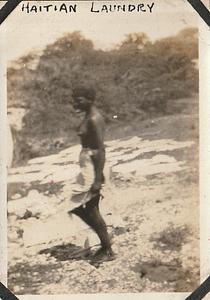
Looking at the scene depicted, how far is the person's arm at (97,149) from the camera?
517 mm

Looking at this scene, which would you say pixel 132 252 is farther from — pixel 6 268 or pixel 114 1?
pixel 114 1

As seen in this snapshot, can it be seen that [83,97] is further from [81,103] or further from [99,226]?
[99,226]

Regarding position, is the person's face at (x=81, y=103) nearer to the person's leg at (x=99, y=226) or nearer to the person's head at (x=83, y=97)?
the person's head at (x=83, y=97)

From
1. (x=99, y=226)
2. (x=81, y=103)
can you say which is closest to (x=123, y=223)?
(x=99, y=226)

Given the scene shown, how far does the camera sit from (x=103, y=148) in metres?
0.52

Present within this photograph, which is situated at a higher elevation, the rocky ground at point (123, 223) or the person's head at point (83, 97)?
the person's head at point (83, 97)

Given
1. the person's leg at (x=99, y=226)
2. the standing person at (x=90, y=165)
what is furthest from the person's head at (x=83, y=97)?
the person's leg at (x=99, y=226)

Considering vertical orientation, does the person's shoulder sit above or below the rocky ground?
above

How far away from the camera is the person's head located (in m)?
0.51

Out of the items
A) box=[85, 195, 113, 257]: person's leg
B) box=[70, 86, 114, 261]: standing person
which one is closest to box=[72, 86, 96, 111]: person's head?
box=[70, 86, 114, 261]: standing person

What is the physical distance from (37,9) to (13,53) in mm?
59

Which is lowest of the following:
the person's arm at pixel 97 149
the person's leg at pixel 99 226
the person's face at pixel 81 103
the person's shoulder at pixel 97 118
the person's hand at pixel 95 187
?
the person's leg at pixel 99 226

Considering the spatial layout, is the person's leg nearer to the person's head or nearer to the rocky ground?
the rocky ground

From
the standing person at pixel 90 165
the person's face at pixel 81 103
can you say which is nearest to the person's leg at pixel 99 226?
the standing person at pixel 90 165
